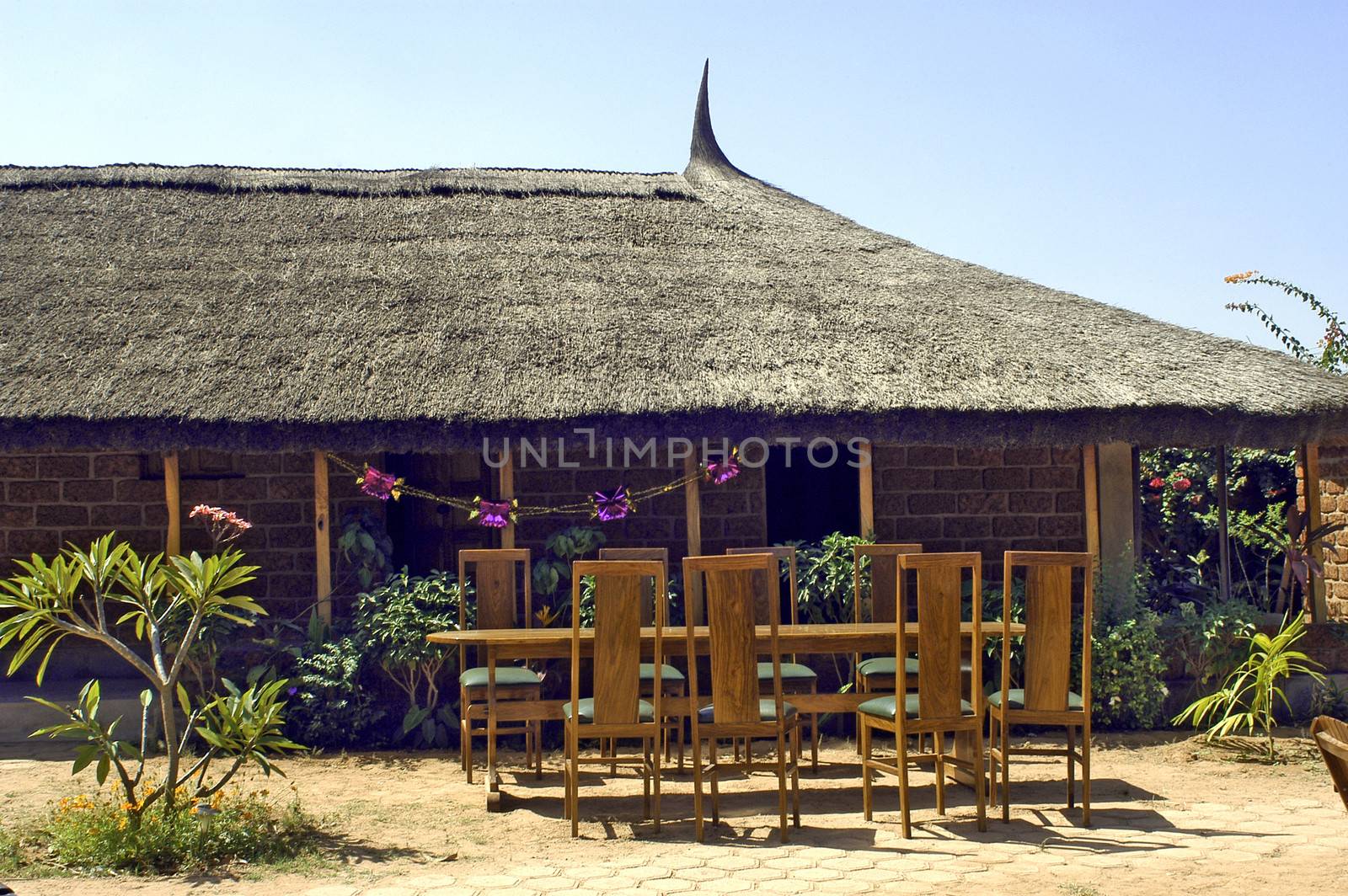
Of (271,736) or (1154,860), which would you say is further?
(271,736)

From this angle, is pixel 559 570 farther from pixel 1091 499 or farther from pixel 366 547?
pixel 1091 499

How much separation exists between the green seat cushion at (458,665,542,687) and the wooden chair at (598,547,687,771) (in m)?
0.57

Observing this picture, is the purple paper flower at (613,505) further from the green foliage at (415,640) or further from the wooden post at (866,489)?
the wooden post at (866,489)

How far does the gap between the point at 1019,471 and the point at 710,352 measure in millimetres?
2258

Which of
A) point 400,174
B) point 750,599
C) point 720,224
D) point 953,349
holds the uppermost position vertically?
point 400,174

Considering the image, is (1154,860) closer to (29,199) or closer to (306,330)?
(306,330)

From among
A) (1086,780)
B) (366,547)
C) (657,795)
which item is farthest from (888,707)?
(366,547)

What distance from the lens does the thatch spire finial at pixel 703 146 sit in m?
11.7

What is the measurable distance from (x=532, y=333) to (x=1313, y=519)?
5.28 m

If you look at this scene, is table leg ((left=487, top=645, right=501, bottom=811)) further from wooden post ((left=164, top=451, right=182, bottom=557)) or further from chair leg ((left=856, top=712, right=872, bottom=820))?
wooden post ((left=164, top=451, right=182, bottom=557))

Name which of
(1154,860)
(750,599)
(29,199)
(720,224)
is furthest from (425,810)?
(29,199)

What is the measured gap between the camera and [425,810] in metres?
5.43

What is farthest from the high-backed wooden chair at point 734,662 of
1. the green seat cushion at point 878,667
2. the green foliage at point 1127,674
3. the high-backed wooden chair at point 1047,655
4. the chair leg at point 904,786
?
the green foliage at point 1127,674

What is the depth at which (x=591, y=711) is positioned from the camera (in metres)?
5.19
